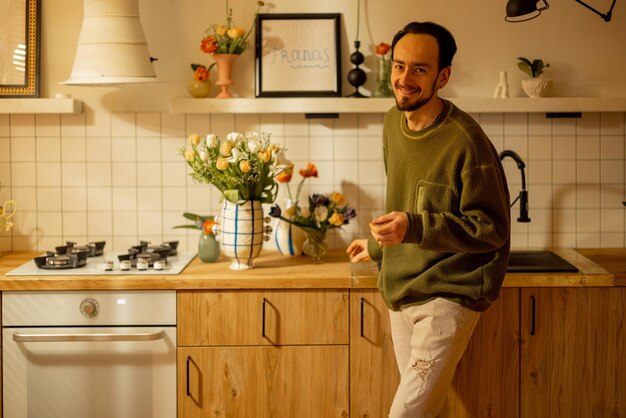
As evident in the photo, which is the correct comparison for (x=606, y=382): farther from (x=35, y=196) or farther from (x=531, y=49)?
(x=35, y=196)

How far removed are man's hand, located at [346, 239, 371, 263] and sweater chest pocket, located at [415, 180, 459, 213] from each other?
1.31 ft

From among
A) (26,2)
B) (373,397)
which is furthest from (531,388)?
(26,2)

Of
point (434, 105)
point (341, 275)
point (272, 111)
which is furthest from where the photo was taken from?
point (272, 111)

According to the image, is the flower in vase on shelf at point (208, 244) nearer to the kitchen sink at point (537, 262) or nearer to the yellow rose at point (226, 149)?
the yellow rose at point (226, 149)

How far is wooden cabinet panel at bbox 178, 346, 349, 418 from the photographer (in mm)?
3246

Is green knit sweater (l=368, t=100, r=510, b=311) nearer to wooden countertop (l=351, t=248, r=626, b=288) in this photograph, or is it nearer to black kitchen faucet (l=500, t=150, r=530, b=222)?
wooden countertop (l=351, t=248, r=626, b=288)

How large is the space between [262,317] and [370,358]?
0.43 metres

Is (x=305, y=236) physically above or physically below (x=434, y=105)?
below

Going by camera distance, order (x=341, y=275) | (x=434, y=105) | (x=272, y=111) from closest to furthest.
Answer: (x=434, y=105), (x=341, y=275), (x=272, y=111)

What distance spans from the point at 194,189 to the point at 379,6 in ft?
3.63

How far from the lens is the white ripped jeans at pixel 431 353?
265 cm

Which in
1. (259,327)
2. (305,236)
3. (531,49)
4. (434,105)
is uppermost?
(531,49)

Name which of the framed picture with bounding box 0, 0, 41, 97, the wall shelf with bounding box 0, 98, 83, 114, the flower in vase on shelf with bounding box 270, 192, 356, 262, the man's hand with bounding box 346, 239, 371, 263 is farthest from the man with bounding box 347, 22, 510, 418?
the framed picture with bounding box 0, 0, 41, 97

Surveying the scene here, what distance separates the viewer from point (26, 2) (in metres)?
3.69
